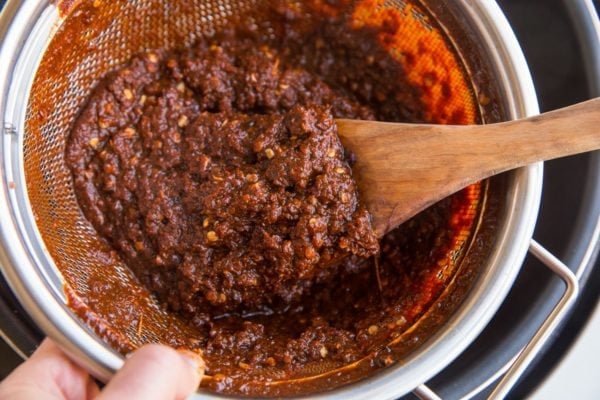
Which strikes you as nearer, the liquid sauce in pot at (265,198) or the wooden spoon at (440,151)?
the wooden spoon at (440,151)

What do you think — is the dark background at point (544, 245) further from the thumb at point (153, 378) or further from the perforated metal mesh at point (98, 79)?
the thumb at point (153, 378)

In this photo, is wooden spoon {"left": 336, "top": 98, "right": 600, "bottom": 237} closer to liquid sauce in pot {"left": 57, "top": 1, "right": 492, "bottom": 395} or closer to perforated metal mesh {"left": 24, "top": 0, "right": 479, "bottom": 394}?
liquid sauce in pot {"left": 57, "top": 1, "right": 492, "bottom": 395}

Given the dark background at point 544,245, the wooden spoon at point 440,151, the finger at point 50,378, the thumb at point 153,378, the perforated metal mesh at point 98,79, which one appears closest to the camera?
the thumb at point 153,378

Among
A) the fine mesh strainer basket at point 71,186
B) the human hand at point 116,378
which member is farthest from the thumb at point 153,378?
the fine mesh strainer basket at point 71,186

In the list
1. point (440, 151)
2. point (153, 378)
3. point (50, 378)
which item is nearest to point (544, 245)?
point (440, 151)

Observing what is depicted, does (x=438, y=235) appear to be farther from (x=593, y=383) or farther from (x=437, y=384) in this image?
(x=593, y=383)

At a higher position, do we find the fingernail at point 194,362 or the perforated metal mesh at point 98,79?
the perforated metal mesh at point 98,79

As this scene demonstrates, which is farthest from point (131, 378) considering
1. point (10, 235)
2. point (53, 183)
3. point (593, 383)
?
point (593, 383)
